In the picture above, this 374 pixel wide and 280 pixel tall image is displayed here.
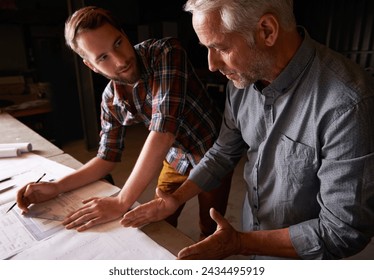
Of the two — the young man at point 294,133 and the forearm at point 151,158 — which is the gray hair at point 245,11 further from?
the forearm at point 151,158

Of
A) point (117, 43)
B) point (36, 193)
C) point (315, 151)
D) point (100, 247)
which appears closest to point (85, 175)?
point (36, 193)

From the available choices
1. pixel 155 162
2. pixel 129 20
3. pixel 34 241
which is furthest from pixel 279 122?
pixel 129 20

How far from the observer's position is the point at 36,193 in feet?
3.03

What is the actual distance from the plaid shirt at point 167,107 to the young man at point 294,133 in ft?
0.80

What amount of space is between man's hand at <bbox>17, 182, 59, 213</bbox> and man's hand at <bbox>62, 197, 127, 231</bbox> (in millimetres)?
162

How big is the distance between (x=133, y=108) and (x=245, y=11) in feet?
2.10

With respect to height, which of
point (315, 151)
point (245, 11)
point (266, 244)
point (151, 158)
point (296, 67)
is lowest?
point (266, 244)

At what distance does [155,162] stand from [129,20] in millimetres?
4141

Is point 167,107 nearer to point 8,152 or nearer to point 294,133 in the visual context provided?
point 294,133

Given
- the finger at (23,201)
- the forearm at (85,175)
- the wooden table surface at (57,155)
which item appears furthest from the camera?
the forearm at (85,175)

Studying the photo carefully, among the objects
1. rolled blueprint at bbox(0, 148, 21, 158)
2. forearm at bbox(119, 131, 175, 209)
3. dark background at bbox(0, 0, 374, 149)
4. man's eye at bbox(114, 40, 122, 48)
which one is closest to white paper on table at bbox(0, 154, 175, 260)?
forearm at bbox(119, 131, 175, 209)

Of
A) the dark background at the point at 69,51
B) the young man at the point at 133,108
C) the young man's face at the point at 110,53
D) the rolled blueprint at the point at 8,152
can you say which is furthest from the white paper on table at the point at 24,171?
the dark background at the point at 69,51

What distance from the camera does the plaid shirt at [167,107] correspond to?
3.29 feet

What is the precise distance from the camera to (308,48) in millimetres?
714
